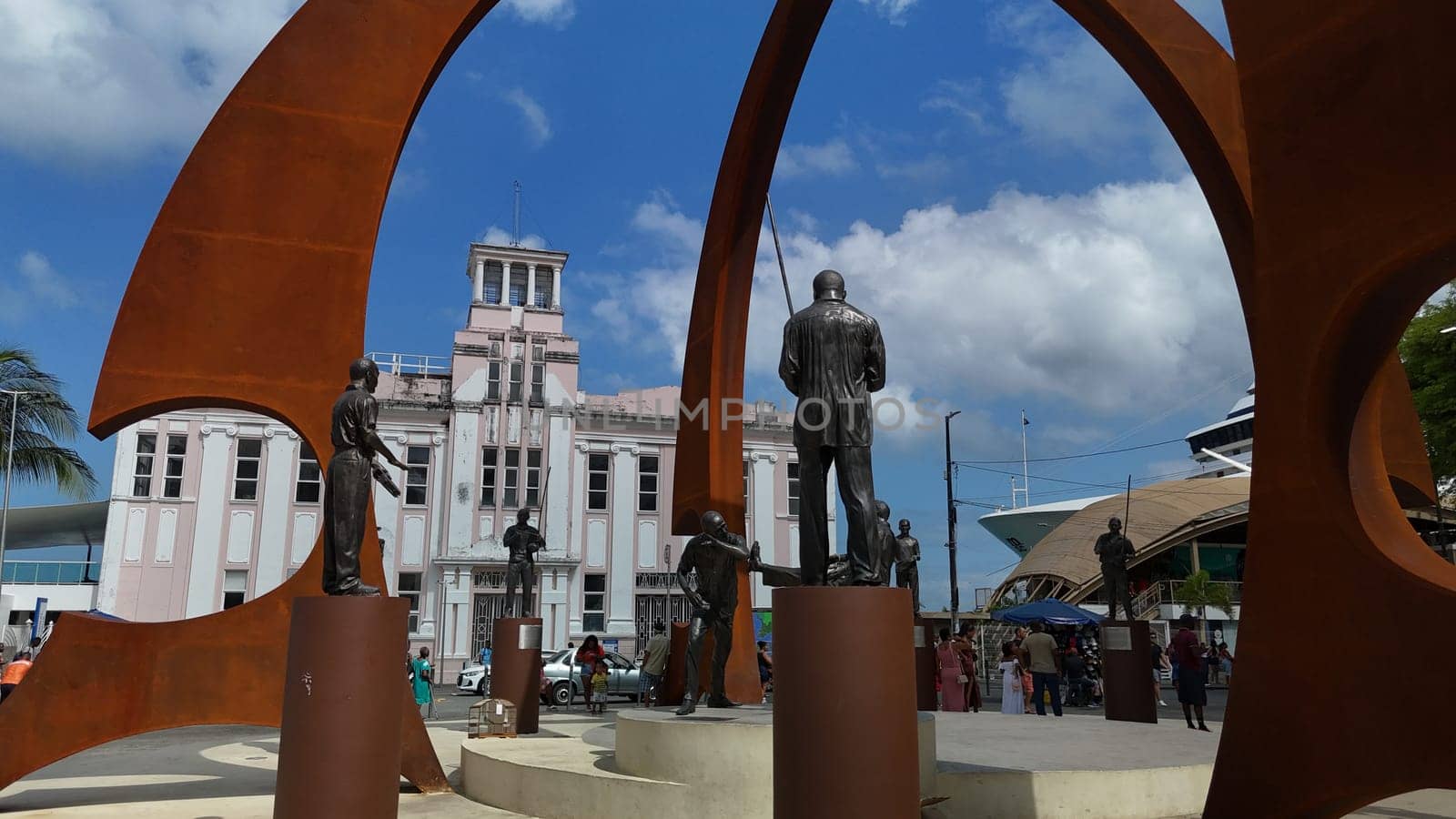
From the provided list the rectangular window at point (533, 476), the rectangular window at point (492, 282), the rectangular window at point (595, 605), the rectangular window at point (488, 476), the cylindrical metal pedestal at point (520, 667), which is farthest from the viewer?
the rectangular window at point (492, 282)

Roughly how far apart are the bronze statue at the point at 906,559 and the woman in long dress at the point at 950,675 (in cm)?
96

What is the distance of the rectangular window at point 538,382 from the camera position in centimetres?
3350

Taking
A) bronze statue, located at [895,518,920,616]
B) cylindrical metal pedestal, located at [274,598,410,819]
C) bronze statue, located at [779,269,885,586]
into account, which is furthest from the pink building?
bronze statue, located at [779,269,885,586]

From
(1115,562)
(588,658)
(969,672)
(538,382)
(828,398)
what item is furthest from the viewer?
(538,382)

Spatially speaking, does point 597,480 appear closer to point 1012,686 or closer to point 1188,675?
point 1012,686

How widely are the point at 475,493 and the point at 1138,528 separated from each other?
28.5 meters

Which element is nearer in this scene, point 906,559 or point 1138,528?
point 906,559

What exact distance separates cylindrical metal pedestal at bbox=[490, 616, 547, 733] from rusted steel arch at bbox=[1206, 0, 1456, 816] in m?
8.77

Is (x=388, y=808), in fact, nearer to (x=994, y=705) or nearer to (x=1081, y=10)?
(x=1081, y=10)

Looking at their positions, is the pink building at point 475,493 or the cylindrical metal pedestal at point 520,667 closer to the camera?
the cylindrical metal pedestal at point 520,667

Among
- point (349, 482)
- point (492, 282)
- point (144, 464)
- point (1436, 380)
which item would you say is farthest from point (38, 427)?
point (1436, 380)

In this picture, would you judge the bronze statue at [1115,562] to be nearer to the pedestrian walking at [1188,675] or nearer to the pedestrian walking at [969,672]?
the pedestrian walking at [1188,675]

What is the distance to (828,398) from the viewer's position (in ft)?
20.5

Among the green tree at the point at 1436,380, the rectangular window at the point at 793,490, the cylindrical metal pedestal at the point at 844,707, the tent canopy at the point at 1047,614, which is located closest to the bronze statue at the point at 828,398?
the cylindrical metal pedestal at the point at 844,707
